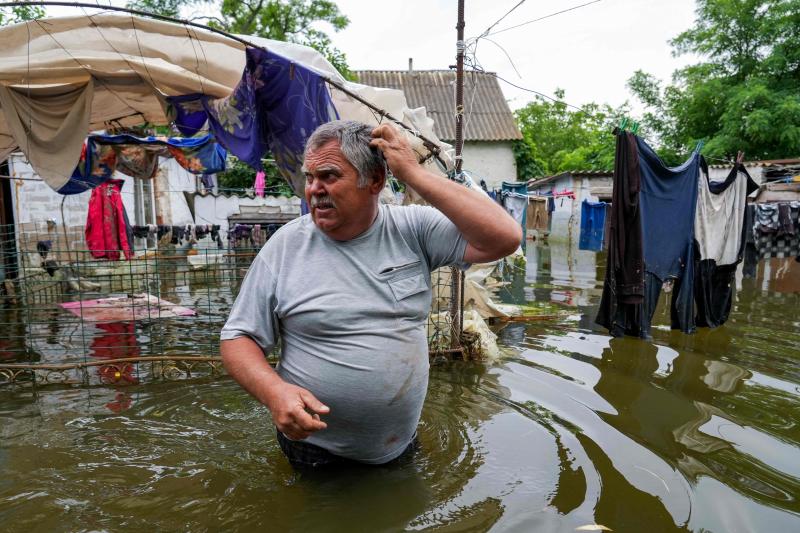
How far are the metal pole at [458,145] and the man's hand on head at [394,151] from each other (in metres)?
3.32

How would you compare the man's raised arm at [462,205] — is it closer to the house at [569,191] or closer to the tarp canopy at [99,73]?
the tarp canopy at [99,73]

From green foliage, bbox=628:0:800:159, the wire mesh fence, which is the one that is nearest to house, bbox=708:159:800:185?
green foliage, bbox=628:0:800:159

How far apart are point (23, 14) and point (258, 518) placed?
18.7m

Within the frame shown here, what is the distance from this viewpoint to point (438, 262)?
2.35 metres

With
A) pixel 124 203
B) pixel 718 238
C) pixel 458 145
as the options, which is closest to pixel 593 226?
pixel 718 238

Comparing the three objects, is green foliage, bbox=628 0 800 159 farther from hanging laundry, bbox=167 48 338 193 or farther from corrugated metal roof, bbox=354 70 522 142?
hanging laundry, bbox=167 48 338 193

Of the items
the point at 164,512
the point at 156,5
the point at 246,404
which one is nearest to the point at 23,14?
the point at 156,5

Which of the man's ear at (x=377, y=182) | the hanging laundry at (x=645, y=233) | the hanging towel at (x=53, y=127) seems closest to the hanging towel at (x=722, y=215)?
the hanging laundry at (x=645, y=233)

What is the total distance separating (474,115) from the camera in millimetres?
24391

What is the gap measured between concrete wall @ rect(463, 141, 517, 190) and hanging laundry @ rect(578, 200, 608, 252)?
7.91 meters

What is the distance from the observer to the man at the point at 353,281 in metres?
2.09

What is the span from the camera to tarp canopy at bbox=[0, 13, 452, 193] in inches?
194

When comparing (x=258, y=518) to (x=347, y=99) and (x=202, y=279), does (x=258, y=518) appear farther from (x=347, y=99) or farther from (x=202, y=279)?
(x=202, y=279)

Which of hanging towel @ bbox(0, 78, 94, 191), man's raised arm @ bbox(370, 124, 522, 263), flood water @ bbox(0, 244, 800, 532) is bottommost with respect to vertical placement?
flood water @ bbox(0, 244, 800, 532)
